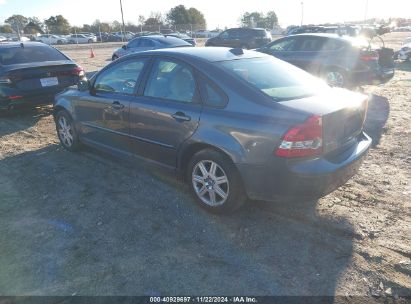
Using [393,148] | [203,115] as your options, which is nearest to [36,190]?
[203,115]

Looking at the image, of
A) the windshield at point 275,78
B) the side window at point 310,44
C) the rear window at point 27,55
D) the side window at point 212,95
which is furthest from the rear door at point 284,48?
the side window at point 212,95

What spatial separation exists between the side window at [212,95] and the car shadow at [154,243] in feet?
3.75

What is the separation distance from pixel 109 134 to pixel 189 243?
6.86 ft

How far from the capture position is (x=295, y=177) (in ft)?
10.5

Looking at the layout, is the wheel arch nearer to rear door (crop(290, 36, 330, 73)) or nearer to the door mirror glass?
the door mirror glass

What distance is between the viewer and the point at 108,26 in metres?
73.5

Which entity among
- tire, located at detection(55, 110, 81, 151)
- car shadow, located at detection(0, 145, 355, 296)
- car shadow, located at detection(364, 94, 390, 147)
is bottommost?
car shadow, located at detection(364, 94, 390, 147)

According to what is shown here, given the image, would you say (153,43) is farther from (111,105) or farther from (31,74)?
(111,105)

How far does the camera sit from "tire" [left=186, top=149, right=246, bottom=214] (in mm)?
3564

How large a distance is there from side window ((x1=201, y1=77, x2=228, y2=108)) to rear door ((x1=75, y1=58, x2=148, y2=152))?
1010 millimetres

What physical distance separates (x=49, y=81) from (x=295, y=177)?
6027 millimetres

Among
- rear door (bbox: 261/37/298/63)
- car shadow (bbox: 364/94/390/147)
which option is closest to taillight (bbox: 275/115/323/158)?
car shadow (bbox: 364/94/390/147)

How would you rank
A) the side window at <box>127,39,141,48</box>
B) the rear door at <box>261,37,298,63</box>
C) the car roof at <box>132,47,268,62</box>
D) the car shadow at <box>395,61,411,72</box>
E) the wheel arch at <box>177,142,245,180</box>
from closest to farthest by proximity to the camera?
the wheel arch at <box>177,142,245,180</box> → the car roof at <box>132,47,268,62</box> → the rear door at <box>261,37,298,63</box> → the car shadow at <box>395,61,411,72</box> → the side window at <box>127,39,141,48</box>

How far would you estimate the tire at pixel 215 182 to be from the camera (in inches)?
140
